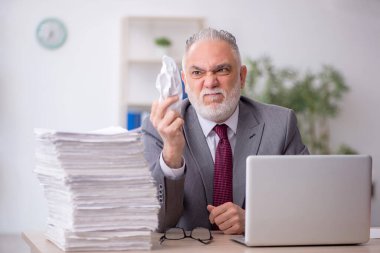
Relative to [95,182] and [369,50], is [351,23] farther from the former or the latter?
[95,182]

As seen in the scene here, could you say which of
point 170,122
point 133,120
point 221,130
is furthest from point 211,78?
point 133,120

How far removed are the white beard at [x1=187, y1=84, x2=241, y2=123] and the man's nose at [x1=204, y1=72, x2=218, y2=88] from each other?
0.07ft

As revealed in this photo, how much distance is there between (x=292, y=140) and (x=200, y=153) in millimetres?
410

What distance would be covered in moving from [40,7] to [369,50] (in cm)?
328

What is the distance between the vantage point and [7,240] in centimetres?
648

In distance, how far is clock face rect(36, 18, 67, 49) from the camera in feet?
22.3

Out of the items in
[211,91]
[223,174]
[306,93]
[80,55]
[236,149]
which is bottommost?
[223,174]

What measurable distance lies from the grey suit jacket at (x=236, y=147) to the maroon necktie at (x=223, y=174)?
2 cm

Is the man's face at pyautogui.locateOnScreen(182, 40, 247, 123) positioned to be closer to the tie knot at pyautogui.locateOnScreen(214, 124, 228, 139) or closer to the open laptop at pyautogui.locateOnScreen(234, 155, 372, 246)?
the tie knot at pyautogui.locateOnScreen(214, 124, 228, 139)

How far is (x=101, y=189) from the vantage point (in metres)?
2.01

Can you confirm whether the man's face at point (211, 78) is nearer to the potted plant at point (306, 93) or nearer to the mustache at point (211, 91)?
the mustache at point (211, 91)

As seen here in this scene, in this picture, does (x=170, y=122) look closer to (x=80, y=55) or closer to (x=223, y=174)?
(x=223, y=174)

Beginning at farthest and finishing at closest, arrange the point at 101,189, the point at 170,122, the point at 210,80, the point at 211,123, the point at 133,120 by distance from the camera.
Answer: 1. the point at 133,120
2. the point at 211,123
3. the point at 210,80
4. the point at 170,122
5. the point at 101,189

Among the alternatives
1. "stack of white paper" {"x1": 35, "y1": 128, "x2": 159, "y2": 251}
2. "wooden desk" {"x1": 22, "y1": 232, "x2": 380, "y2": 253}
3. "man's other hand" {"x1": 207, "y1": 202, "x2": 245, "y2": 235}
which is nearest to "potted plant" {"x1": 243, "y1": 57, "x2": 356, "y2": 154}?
"man's other hand" {"x1": 207, "y1": 202, "x2": 245, "y2": 235}
